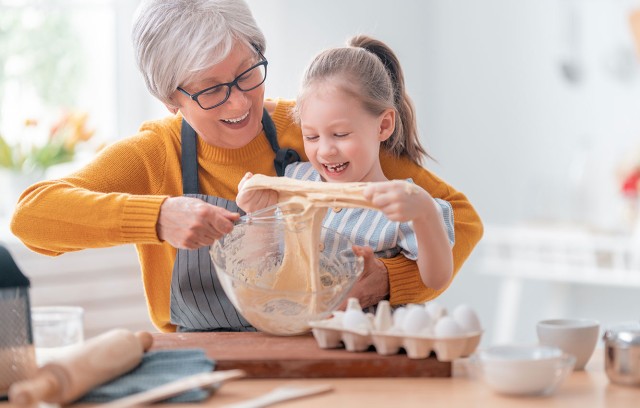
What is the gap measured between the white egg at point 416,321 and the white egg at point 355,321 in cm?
6

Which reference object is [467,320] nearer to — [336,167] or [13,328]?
[336,167]

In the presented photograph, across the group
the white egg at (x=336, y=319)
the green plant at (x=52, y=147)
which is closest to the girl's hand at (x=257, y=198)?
the white egg at (x=336, y=319)

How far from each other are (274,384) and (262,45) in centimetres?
86

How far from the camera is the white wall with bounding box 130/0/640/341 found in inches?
154

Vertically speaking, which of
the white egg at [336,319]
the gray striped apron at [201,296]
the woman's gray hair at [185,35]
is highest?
the woman's gray hair at [185,35]

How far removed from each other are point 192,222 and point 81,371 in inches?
15.8

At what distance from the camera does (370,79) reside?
1943 mm

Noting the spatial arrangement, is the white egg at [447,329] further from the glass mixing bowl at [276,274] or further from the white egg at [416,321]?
the glass mixing bowl at [276,274]

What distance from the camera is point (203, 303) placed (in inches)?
76.1

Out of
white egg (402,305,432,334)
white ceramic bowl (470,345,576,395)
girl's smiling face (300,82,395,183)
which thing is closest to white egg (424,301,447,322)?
white egg (402,305,432,334)

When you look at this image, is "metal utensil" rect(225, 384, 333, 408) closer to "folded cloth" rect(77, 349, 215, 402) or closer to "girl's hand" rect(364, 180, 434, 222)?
"folded cloth" rect(77, 349, 215, 402)

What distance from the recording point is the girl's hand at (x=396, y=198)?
1527 mm

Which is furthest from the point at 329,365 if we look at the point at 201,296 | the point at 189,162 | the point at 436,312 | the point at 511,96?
the point at 511,96

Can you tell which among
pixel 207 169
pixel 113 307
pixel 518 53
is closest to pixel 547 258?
pixel 518 53
